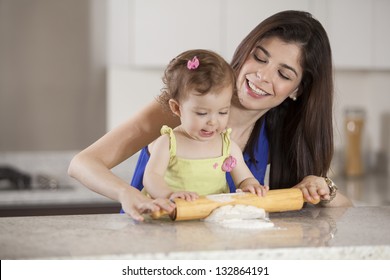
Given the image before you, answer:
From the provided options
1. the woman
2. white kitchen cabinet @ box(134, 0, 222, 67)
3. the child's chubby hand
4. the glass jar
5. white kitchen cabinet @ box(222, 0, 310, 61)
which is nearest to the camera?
the child's chubby hand

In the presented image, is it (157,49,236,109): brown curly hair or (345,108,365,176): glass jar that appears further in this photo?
(345,108,365,176): glass jar

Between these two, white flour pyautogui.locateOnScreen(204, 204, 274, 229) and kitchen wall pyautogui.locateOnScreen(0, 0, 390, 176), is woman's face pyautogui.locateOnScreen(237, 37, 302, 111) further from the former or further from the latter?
kitchen wall pyautogui.locateOnScreen(0, 0, 390, 176)

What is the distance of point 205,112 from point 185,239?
41 centimetres

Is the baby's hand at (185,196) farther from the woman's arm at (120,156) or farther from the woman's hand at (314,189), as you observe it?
the woman's hand at (314,189)

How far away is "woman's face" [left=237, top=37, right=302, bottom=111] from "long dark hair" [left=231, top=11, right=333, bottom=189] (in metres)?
0.02

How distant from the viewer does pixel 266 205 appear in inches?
51.6

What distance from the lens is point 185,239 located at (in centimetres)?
108

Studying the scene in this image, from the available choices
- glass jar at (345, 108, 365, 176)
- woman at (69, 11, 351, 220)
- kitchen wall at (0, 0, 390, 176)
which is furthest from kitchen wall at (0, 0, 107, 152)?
woman at (69, 11, 351, 220)

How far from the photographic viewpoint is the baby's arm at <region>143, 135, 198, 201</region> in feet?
4.43

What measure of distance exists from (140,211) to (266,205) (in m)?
0.25

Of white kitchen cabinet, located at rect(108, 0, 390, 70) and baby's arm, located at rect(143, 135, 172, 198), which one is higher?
white kitchen cabinet, located at rect(108, 0, 390, 70)
